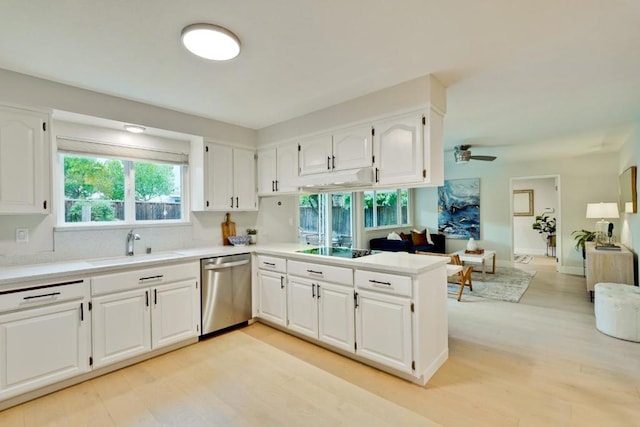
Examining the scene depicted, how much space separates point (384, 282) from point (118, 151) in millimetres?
3045

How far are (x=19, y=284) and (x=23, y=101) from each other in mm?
1481

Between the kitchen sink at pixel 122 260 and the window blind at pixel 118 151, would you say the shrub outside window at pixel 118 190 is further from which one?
the kitchen sink at pixel 122 260

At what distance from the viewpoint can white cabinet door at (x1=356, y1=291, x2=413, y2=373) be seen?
93.7 inches

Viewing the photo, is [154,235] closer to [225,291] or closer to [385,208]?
[225,291]

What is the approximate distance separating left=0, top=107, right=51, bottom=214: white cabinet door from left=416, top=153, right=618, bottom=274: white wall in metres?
7.57

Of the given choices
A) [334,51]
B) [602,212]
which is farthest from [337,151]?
[602,212]

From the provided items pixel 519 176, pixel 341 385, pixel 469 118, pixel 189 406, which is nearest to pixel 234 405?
pixel 189 406

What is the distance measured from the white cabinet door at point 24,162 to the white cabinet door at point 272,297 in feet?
6.95

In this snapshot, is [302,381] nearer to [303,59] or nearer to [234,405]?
[234,405]

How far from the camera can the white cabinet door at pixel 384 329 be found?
7.81ft

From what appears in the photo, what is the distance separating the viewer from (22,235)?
2670 mm

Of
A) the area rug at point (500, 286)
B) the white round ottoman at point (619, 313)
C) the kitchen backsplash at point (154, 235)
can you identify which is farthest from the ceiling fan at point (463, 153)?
the kitchen backsplash at point (154, 235)

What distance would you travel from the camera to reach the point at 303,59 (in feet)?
7.58

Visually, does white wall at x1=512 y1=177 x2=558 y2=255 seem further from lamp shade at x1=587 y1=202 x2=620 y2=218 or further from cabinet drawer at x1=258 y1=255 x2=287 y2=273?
cabinet drawer at x1=258 y1=255 x2=287 y2=273
